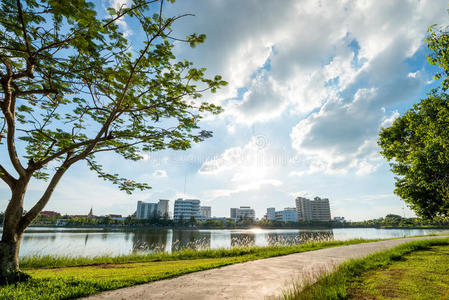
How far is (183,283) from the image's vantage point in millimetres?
5516

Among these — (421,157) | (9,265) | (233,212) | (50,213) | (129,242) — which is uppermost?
(421,157)

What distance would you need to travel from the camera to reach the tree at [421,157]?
9406 mm

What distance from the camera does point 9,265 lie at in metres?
5.57

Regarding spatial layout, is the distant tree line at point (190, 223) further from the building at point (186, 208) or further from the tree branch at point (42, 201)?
the tree branch at point (42, 201)

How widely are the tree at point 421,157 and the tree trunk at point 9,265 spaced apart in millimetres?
14633

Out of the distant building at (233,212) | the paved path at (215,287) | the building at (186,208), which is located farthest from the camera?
the distant building at (233,212)

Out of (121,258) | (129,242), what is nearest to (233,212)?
(129,242)

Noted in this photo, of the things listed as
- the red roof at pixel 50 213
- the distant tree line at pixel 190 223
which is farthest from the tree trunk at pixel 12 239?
the red roof at pixel 50 213

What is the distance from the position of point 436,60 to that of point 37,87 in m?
12.4

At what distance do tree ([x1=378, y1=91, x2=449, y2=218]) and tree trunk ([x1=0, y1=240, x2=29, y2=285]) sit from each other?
48.0 feet

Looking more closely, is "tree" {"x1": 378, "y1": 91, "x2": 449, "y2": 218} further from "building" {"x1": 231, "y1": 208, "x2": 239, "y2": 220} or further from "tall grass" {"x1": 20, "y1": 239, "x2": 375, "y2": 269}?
"building" {"x1": 231, "y1": 208, "x2": 239, "y2": 220}

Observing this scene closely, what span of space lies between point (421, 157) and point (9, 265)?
16837 mm

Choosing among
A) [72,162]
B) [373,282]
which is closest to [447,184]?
[373,282]

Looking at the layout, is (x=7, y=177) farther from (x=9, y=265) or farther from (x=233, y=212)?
(x=233, y=212)
